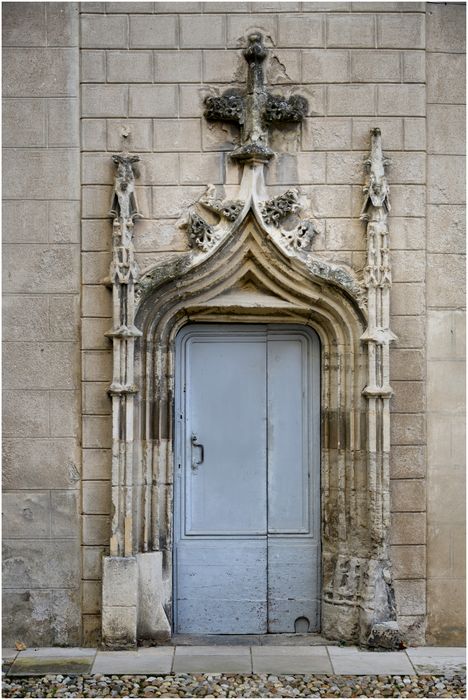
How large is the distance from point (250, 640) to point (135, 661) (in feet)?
2.90

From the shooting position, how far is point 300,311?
629cm

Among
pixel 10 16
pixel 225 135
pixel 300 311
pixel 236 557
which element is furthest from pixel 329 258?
pixel 10 16

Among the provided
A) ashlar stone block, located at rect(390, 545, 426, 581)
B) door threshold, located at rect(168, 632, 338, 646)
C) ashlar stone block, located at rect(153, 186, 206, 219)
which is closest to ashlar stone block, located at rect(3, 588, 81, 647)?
door threshold, located at rect(168, 632, 338, 646)

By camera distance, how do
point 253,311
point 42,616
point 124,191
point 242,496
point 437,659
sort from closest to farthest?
1. point 437,659
2. point 124,191
3. point 42,616
4. point 253,311
5. point 242,496

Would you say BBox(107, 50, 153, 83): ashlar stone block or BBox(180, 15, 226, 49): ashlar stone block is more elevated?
BBox(180, 15, 226, 49): ashlar stone block

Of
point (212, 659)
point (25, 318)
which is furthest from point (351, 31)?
point (212, 659)

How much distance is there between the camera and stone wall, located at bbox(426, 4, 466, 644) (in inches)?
246

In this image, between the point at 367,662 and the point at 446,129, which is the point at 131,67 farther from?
the point at 367,662

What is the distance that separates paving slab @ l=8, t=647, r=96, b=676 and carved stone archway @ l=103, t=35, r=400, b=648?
9.2 inches

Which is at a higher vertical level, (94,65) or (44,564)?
(94,65)

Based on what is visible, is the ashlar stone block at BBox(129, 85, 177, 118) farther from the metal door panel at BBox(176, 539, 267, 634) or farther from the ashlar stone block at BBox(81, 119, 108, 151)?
the metal door panel at BBox(176, 539, 267, 634)

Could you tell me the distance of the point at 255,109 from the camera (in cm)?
614

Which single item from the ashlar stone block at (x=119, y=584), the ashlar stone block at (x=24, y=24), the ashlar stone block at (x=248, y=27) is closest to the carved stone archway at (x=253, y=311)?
the ashlar stone block at (x=119, y=584)

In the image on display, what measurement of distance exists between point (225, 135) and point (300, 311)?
52.3 inches
